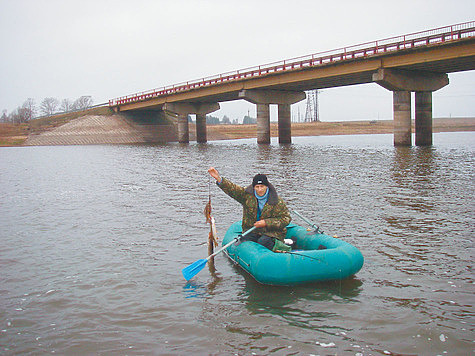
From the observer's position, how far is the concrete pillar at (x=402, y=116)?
148 feet

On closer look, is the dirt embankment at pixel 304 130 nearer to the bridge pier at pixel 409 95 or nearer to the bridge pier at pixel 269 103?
the bridge pier at pixel 269 103

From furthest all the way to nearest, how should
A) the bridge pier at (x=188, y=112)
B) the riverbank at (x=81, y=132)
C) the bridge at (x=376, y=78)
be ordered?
the riverbank at (x=81, y=132) → the bridge pier at (x=188, y=112) → the bridge at (x=376, y=78)

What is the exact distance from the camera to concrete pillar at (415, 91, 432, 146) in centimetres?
4706

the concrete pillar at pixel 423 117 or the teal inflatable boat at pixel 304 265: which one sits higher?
the concrete pillar at pixel 423 117

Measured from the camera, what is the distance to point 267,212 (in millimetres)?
9055

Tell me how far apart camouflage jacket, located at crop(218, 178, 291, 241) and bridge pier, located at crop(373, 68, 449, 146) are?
3643cm

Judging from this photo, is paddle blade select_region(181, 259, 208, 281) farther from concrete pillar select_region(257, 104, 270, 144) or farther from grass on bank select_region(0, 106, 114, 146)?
grass on bank select_region(0, 106, 114, 146)

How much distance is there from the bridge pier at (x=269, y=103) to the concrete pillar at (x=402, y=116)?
19.0 metres

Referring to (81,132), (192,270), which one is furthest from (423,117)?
(81,132)

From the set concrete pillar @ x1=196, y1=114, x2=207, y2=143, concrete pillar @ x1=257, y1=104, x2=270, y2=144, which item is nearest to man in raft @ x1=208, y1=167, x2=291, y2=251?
concrete pillar @ x1=257, y1=104, x2=270, y2=144

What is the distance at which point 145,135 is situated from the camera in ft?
292

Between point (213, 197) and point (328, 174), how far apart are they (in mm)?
8849

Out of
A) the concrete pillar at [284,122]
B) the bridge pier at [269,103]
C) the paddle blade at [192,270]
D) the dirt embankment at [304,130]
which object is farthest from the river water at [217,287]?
the dirt embankment at [304,130]

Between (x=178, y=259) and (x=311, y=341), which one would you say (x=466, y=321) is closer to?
(x=311, y=341)
